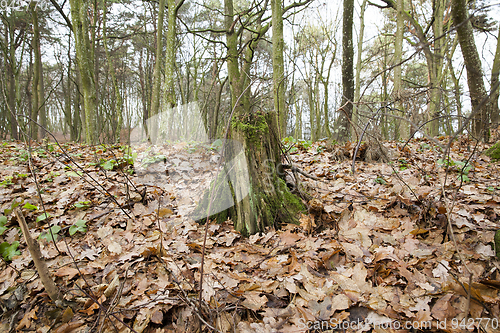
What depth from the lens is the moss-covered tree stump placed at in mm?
2547

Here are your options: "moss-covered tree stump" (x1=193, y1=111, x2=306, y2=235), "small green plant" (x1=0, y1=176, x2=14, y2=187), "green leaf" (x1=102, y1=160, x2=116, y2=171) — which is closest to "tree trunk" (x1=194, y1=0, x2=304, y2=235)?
"moss-covered tree stump" (x1=193, y1=111, x2=306, y2=235)

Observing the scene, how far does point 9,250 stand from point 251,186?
7.41 feet

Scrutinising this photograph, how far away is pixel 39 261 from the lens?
155 centimetres

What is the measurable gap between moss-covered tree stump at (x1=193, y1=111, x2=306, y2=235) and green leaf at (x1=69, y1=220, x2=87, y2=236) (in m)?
1.15

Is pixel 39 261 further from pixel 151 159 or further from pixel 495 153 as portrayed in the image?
pixel 495 153

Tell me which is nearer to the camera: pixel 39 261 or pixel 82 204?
pixel 39 261

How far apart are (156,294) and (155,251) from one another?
435 millimetres

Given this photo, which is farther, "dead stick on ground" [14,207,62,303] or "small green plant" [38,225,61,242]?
"small green plant" [38,225,61,242]

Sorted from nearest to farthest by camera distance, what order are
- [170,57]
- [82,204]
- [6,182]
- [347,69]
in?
[82,204] → [6,182] → [347,69] → [170,57]

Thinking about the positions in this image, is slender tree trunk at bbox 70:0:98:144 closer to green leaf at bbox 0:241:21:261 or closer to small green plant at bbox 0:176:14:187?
small green plant at bbox 0:176:14:187

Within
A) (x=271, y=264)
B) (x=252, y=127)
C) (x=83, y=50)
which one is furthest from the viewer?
(x=83, y=50)

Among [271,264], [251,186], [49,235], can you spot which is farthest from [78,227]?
[271,264]

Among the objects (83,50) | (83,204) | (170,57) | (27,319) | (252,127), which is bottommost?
(27,319)

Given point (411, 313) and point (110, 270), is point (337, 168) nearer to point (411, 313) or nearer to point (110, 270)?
point (411, 313)
